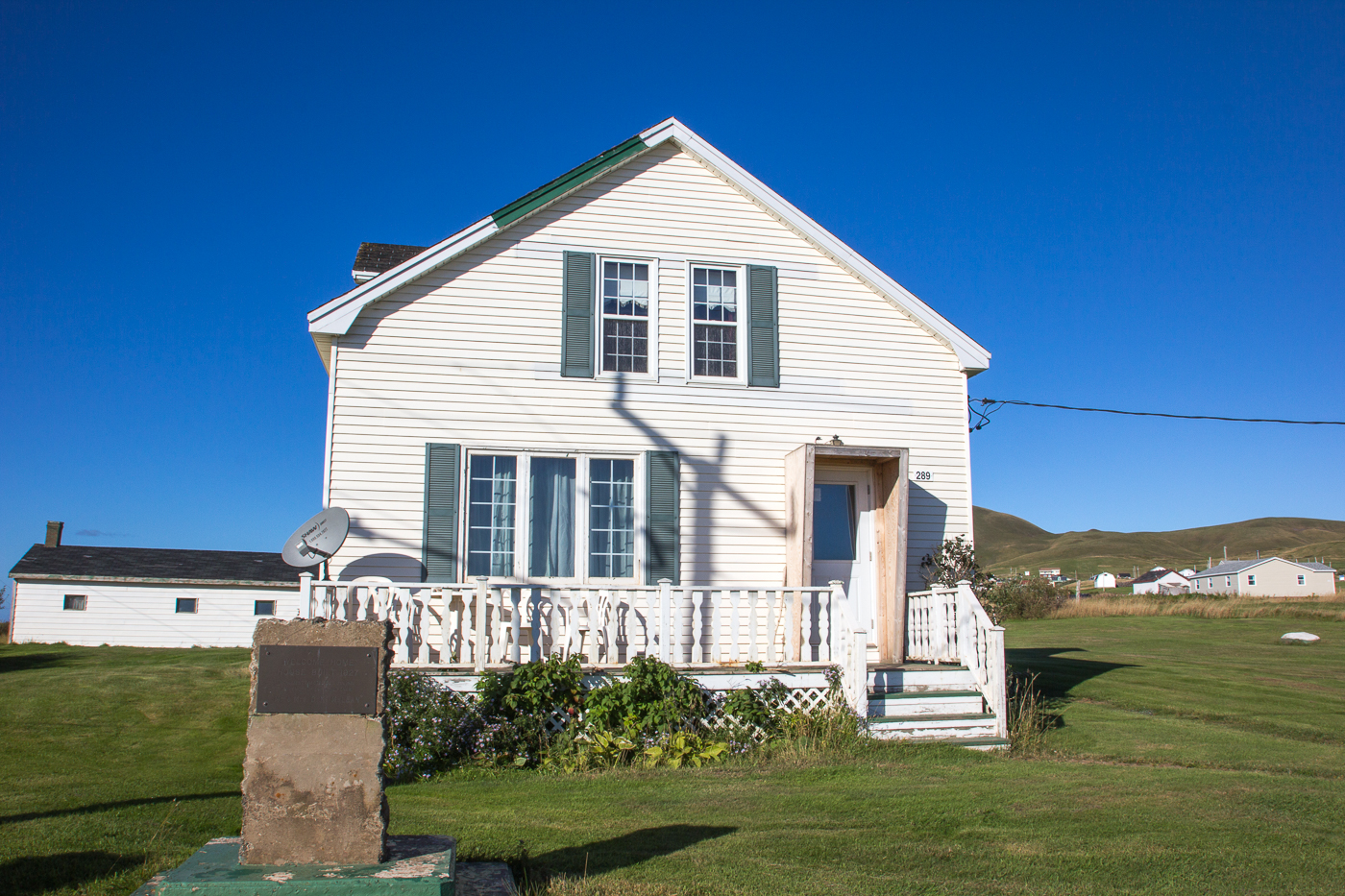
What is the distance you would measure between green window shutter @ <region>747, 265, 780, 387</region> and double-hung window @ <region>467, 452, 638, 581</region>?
2.09 m

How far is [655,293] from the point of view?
1108 cm

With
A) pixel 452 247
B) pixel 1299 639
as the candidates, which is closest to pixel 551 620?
pixel 452 247

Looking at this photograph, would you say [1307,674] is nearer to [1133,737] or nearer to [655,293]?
[1133,737]

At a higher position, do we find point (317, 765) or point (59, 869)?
point (317, 765)

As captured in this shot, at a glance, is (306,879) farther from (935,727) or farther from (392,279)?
(392,279)

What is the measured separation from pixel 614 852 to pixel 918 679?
16.4ft

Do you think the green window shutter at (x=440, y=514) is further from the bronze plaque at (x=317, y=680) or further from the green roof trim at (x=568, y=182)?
the bronze plaque at (x=317, y=680)

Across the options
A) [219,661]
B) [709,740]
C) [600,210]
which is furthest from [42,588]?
[709,740]

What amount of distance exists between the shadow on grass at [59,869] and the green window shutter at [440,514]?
15.3 ft

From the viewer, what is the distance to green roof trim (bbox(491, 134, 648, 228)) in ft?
35.3

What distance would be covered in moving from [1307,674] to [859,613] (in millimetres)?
9151

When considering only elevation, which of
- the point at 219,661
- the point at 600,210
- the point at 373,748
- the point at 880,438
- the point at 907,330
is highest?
the point at 600,210

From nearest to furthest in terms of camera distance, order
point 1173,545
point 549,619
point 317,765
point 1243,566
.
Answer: point 317,765 < point 549,619 < point 1243,566 < point 1173,545

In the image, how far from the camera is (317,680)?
13.6 feet
